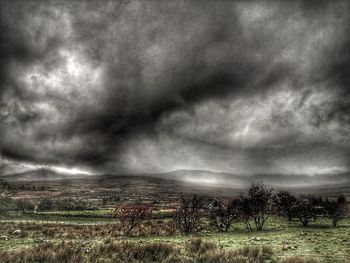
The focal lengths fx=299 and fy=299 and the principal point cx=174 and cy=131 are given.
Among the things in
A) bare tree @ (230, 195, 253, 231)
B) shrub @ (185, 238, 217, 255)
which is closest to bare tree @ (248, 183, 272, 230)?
bare tree @ (230, 195, 253, 231)

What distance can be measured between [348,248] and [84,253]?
1919 cm

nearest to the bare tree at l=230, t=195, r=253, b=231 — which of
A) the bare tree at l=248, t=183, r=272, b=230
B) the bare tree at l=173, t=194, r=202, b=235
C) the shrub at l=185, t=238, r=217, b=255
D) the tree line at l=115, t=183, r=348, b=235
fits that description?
the tree line at l=115, t=183, r=348, b=235

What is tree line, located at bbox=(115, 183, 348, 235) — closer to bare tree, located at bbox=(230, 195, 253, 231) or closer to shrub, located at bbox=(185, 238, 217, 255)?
bare tree, located at bbox=(230, 195, 253, 231)

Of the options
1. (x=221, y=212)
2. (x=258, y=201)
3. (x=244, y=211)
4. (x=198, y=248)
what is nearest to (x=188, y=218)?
(x=221, y=212)

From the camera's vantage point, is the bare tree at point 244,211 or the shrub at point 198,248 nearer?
the shrub at point 198,248

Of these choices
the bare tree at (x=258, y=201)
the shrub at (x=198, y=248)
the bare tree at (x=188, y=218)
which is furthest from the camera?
the bare tree at (x=258, y=201)

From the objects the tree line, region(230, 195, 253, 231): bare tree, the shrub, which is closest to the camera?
the shrub

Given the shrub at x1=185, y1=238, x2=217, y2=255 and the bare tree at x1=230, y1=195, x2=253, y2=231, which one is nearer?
the shrub at x1=185, y1=238, x2=217, y2=255

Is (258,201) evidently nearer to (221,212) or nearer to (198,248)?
(221,212)

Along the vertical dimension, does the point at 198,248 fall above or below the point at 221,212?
above

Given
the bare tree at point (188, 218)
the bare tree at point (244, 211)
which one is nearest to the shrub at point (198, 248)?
the bare tree at point (188, 218)

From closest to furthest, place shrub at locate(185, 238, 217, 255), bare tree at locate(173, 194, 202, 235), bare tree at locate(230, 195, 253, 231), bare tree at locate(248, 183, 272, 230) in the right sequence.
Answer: shrub at locate(185, 238, 217, 255) < bare tree at locate(173, 194, 202, 235) < bare tree at locate(248, 183, 272, 230) < bare tree at locate(230, 195, 253, 231)

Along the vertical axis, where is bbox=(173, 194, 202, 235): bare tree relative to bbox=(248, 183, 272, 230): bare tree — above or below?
below

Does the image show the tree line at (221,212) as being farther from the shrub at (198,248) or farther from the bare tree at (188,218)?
the shrub at (198,248)
